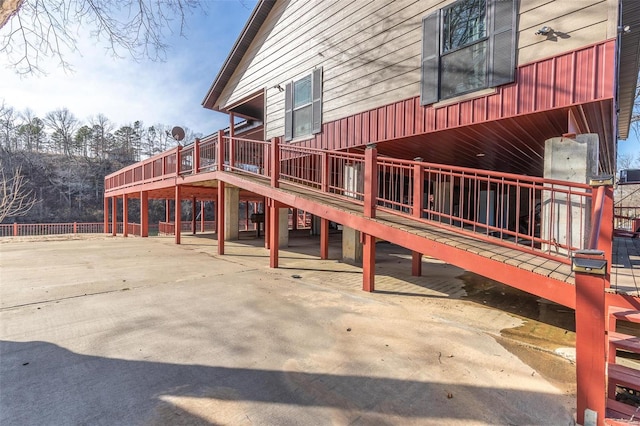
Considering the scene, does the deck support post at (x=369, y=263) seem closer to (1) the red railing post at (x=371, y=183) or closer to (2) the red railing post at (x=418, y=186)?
(1) the red railing post at (x=371, y=183)

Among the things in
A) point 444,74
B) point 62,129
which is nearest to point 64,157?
point 62,129

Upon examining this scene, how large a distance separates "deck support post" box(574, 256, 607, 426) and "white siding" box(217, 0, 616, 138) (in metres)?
3.58

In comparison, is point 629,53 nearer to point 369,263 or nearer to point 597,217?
point 597,217

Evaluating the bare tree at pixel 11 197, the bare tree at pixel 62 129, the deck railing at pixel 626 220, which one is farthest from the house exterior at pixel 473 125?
the bare tree at pixel 62 129

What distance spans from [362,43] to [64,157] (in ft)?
158

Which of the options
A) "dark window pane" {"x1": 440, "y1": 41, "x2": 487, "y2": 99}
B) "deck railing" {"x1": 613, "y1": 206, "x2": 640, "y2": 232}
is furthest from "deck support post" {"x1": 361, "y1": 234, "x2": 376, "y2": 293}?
"deck railing" {"x1": 613, "y1": 206, "x2": 640, "y2": 232}

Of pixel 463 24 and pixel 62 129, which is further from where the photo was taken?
pixel 62 129

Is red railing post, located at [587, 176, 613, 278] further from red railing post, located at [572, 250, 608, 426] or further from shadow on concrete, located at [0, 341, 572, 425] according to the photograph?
shadow on concrete, located at [0, 341, 572, 425]

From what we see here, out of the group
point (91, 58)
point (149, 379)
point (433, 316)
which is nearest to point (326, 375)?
point (149, 379)

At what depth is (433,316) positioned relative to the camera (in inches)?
146

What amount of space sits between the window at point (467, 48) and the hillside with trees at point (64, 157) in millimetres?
38812

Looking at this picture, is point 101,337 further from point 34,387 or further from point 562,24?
point 562,24

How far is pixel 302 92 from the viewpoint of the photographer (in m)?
7.98

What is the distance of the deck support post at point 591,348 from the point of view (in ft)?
5.83
